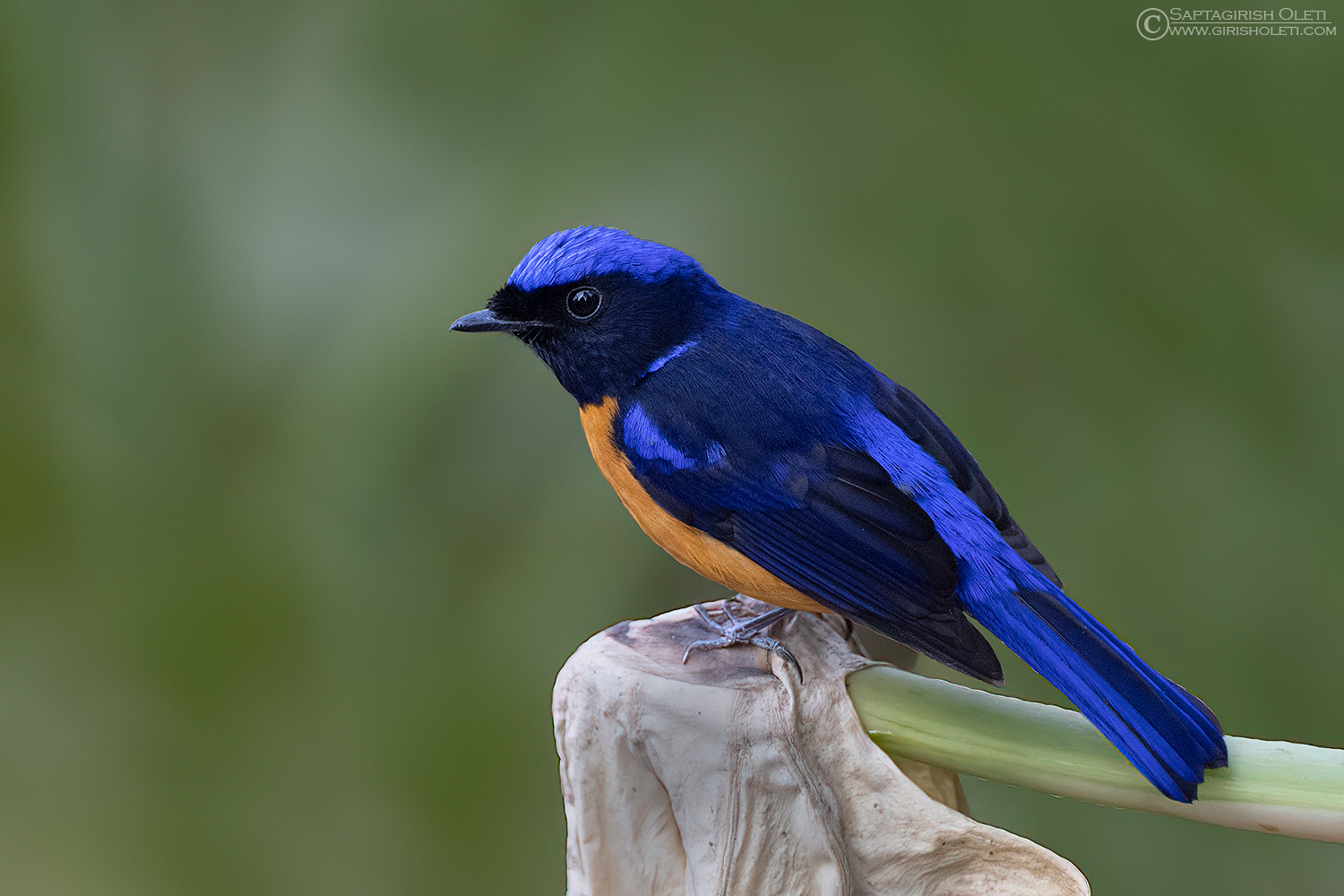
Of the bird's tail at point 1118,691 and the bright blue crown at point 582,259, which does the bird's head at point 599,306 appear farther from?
the bird's tail at point 1118,691

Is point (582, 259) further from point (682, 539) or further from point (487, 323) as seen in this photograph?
point (682, 539)

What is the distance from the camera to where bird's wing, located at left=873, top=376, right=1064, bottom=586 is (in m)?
1.32

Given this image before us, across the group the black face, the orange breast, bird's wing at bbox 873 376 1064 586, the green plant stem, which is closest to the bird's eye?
the black face

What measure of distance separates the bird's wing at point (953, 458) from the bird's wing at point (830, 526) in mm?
105

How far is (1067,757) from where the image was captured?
1.12 metres

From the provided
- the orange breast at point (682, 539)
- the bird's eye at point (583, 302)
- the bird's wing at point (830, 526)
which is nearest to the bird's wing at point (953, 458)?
the bird's wing at point (830, 526)

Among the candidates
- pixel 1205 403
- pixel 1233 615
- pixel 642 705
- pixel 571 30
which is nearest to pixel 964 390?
pixel 1205 403

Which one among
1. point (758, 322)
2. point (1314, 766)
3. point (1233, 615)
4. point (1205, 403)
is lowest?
point (1233, 615)

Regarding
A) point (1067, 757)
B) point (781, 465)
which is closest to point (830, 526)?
point (781, 465)

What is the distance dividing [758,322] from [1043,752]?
58 centimetres

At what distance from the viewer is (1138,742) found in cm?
105

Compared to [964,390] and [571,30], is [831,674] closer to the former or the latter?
[964,390]

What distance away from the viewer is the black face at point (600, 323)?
137 centimetres

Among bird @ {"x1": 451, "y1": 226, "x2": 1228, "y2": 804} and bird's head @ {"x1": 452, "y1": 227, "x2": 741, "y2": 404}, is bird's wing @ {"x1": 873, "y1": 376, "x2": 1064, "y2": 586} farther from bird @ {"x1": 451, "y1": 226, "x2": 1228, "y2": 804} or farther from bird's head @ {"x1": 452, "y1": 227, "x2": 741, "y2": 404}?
bird's head @ {"x1": 452, "y1": 227, "x2": 741, "y2": 404}
